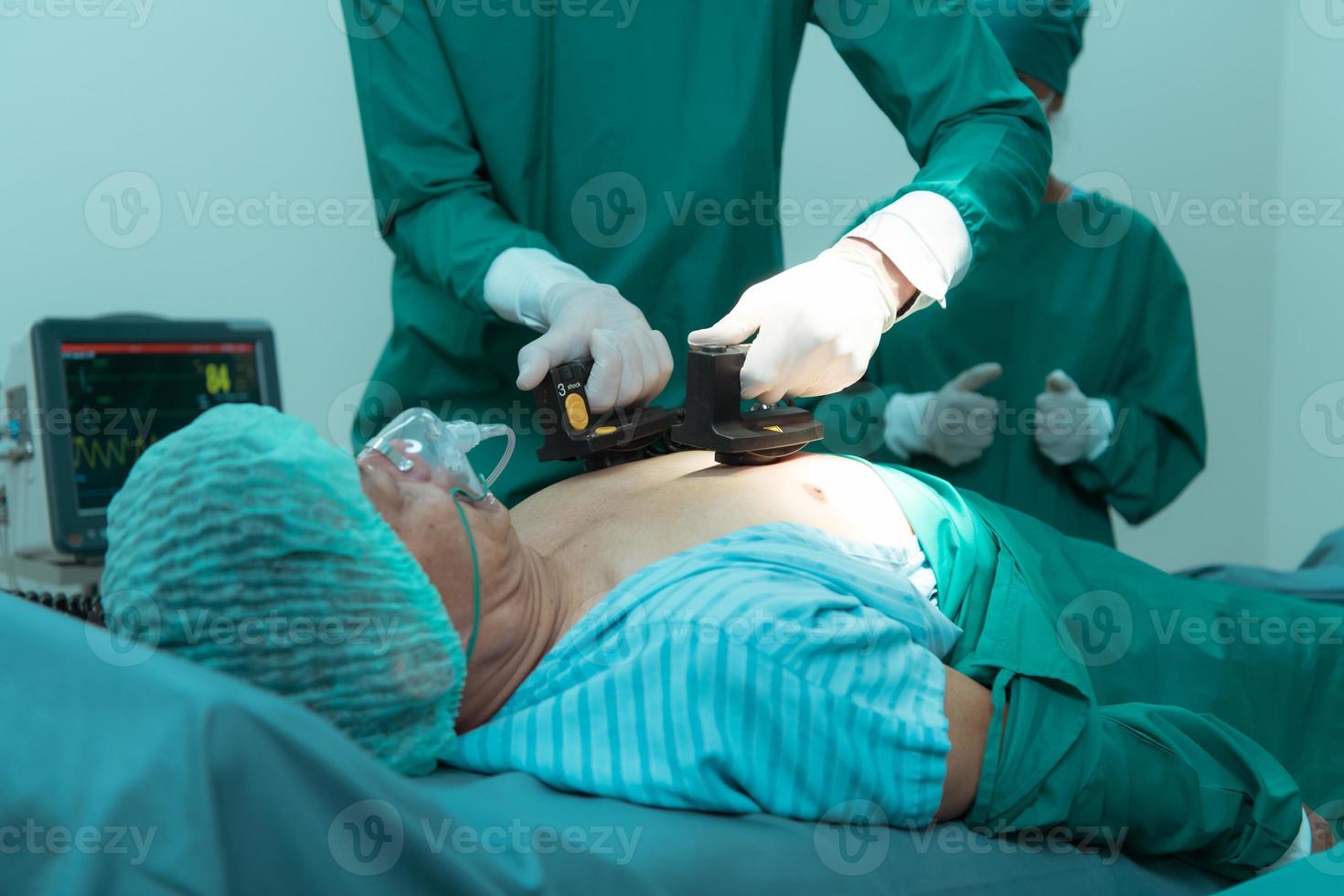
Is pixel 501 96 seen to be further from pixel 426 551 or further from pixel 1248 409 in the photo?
pixel 1248 409

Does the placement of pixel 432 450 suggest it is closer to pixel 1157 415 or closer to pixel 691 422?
pixel 691 422

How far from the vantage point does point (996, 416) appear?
2.56 metres

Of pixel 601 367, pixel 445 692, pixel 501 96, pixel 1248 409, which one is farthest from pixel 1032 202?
pixel 1248 409

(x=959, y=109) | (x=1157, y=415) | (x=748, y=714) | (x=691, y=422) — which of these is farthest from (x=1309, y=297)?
(x=748, y=714)

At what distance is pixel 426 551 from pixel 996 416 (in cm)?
175

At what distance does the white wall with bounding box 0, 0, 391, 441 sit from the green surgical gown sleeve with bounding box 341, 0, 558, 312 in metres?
1.29

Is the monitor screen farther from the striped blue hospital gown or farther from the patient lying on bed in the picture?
the striped blue hospital gown

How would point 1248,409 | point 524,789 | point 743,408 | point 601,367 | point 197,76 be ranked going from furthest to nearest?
point 1248,409 < point 197,76 < point 743,408 < point 601,367 < point 524,789

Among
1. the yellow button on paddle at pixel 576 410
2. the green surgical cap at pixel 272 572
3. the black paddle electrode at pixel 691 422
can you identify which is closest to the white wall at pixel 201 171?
the black paddle electrode at pixel 691 422

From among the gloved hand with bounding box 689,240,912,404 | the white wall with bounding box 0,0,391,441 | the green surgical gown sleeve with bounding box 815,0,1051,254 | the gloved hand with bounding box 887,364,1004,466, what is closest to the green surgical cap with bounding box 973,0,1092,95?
the gloved hand with bounding box 887,364,1004,466

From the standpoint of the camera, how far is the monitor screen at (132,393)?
6.98 ft

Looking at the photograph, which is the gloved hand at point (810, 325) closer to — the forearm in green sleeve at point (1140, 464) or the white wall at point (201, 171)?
the forearm in green sleeve at point (1140, 464)

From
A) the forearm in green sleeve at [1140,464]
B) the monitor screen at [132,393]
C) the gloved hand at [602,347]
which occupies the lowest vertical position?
the forearm in green sleeve at [1140,464]

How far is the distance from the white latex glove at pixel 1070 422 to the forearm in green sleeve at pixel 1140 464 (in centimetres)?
4
